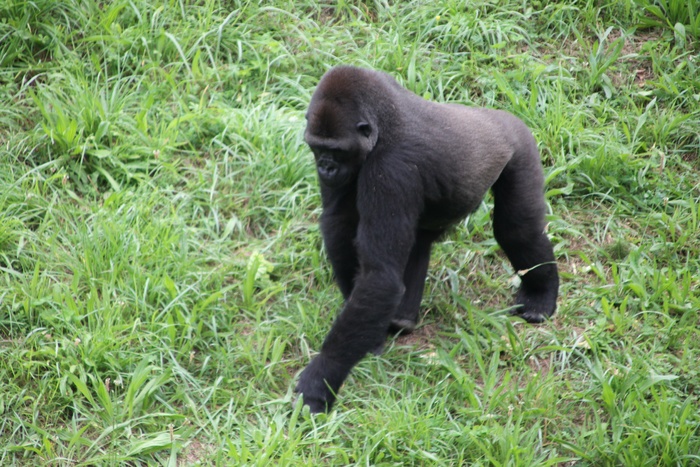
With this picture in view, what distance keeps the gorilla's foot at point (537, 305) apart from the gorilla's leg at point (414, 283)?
622mm

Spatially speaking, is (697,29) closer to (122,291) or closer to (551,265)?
(551,265)

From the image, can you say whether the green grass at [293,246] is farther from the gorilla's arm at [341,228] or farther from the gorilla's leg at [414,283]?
the gorilla's arm at [341,228]

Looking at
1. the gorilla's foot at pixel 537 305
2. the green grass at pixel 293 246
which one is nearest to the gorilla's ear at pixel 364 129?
the green grass at pixel 293 246

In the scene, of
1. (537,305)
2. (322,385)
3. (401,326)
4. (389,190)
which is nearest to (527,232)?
(537,305)

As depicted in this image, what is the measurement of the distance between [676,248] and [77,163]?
395 centimetres

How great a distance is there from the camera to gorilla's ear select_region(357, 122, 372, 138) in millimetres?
4527

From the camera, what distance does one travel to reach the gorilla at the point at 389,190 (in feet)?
14.9

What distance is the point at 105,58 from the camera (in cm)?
645

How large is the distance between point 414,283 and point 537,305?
760 mm

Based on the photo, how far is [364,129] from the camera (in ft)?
15.0

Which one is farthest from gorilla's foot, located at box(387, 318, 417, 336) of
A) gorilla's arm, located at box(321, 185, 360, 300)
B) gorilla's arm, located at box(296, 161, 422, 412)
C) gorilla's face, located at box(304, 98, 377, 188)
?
gorilla's face, located at box(304, 98, 377, 188)

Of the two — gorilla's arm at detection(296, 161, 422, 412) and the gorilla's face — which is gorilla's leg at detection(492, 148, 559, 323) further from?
the gorilla's face

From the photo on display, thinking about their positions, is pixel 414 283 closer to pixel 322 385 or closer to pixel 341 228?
pixel 341 228

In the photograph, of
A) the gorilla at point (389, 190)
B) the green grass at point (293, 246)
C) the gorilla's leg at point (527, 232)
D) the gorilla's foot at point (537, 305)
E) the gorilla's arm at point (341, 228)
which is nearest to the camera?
the green grass at point (293, 246)
